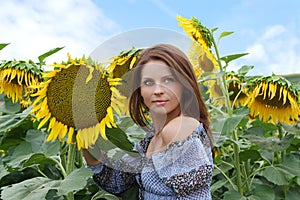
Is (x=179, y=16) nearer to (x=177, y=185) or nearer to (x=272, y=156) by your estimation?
(x=272, y=156)

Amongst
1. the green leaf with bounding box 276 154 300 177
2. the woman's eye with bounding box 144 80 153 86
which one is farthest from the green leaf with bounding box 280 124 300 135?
the woman's eye with bounding box 144 80 153 86

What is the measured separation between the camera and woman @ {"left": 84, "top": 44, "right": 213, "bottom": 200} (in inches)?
55.5

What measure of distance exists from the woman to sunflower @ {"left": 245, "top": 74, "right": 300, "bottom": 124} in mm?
553

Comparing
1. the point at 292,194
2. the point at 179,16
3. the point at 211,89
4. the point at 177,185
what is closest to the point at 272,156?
the point at 292,194

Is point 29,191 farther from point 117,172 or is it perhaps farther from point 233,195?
point 233,195

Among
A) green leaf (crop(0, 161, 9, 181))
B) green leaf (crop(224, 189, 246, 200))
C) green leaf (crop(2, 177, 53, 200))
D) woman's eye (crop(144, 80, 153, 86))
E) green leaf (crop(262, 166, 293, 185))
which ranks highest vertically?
woman's eye (crop(144, 80, 153, 86))

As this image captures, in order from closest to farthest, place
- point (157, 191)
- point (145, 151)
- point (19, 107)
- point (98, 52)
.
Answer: point (98, 52)
point (157, 191)
point (145, 151)
point (19, 107)

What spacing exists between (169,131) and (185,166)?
0.38 feet

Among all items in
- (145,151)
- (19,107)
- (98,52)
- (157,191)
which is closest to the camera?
(98,52)

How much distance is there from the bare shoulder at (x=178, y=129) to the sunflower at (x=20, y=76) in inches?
27.3

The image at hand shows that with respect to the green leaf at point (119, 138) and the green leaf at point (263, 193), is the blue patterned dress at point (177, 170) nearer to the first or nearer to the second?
the green leaf at point (119, 138)

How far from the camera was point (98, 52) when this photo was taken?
4.41 ft

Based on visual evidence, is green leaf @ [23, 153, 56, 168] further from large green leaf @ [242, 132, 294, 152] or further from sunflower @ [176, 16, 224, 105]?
large green leaf @ [242, 132, 294, 152]

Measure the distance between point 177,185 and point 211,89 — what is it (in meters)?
0.84
